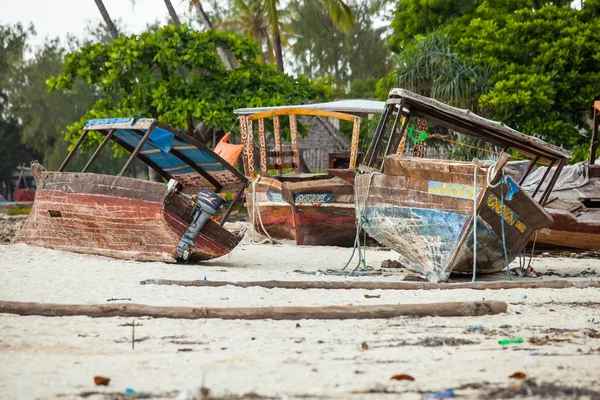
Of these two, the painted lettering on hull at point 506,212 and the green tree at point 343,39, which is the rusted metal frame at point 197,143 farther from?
the green tree at point 343,39

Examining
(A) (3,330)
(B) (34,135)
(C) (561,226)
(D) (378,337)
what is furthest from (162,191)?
(B) (34,135)

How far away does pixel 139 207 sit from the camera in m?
9.89

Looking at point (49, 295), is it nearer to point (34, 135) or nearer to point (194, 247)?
point (194, 247)

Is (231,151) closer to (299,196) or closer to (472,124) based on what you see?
(299,196)

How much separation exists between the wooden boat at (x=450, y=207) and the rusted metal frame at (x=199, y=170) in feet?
9.98

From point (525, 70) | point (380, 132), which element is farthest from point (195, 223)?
point (525, 70)

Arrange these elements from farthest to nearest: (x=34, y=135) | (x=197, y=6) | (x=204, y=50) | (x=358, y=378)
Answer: (x=34, y=135), (x=197, y=6), (x=204, y=50), (x=358, y=378)

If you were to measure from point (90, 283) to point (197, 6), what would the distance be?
756 inches

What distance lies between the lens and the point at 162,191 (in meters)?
9.78

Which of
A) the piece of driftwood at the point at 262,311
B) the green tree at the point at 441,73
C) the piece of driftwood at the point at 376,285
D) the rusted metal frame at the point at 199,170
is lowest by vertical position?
the piece of driftwood at the point at 376,285

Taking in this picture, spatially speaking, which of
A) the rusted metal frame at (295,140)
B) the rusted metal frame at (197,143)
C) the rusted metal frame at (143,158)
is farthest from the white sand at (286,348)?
the rusted metal frame at (295,140)

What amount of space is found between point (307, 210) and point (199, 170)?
233 cm

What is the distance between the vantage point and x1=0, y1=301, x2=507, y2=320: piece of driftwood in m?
5.80

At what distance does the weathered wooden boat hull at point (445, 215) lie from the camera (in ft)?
26.6
